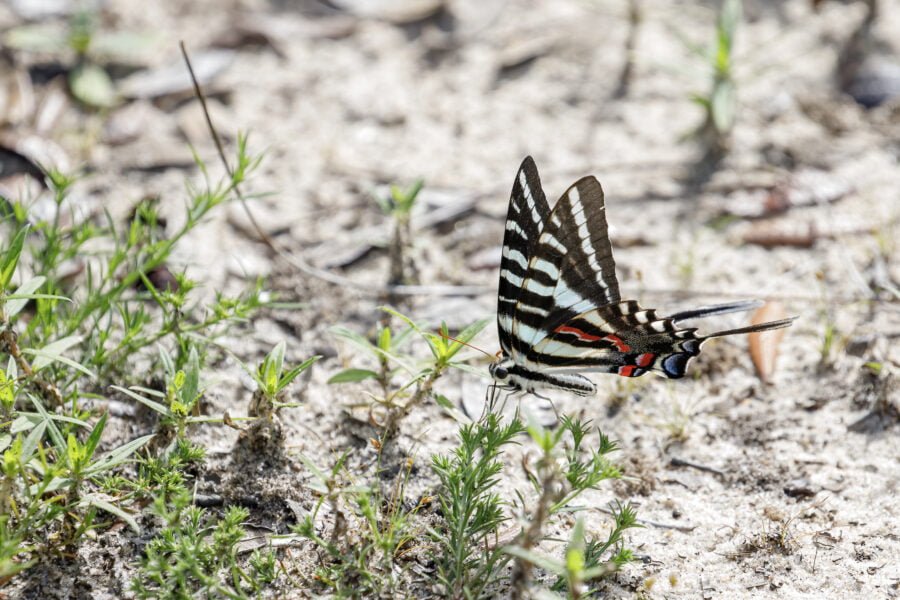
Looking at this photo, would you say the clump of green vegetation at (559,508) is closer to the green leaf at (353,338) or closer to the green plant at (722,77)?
the green leaf at (353,338)

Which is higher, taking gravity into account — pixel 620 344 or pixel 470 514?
pixel 620 344

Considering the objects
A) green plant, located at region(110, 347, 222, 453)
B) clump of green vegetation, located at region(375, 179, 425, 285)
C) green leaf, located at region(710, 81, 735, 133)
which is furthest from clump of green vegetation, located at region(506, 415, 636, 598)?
green leaf, located at region(710, 81, 735, 133)

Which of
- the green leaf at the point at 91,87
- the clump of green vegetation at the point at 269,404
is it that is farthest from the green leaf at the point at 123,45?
the clump of green vegetation at the point at 269,404

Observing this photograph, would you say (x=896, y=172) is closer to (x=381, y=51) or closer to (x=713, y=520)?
(x=713, y=520)

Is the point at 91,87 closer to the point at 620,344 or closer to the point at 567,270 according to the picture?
the point at 567,270

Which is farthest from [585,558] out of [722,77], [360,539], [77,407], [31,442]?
[722,77]

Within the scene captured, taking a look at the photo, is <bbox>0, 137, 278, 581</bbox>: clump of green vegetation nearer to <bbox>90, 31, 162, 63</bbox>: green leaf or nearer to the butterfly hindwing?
the butterfly hindwing
